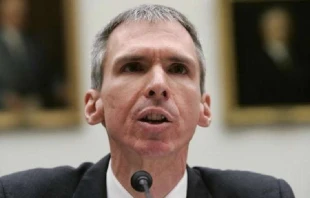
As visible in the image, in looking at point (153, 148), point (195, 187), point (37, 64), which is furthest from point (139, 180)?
point (37, 64)

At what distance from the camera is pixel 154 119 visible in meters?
2.87

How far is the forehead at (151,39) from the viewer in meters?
2.98

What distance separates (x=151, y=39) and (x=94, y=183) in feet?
1.95

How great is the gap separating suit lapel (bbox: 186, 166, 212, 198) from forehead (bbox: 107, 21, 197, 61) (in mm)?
469

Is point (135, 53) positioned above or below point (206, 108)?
above

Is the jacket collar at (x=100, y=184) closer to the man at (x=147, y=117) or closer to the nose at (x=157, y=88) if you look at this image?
the man at (x=147, y=117)

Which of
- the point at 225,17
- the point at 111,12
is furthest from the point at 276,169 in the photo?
the point at 111,12

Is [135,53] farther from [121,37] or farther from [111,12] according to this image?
[111,12]

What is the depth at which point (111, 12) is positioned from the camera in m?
7.90

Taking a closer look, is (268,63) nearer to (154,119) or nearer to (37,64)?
(37,64)

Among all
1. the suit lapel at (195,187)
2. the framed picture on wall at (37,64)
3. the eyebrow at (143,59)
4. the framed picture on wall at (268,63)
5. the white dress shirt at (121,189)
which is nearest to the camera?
the eyebrow at (143,59)

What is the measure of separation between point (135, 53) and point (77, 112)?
5007 mm

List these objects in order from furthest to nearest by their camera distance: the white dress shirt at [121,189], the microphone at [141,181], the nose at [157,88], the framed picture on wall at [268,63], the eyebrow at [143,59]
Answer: the framed picture on wall at [268,63] → the white dress shirt at [121,189] → the eyebrow at [143,59] → the nose at [157,88] → the microphone at [141,181]

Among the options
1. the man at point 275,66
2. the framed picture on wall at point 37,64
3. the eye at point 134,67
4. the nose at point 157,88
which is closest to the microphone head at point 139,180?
the nose at point 157,88
